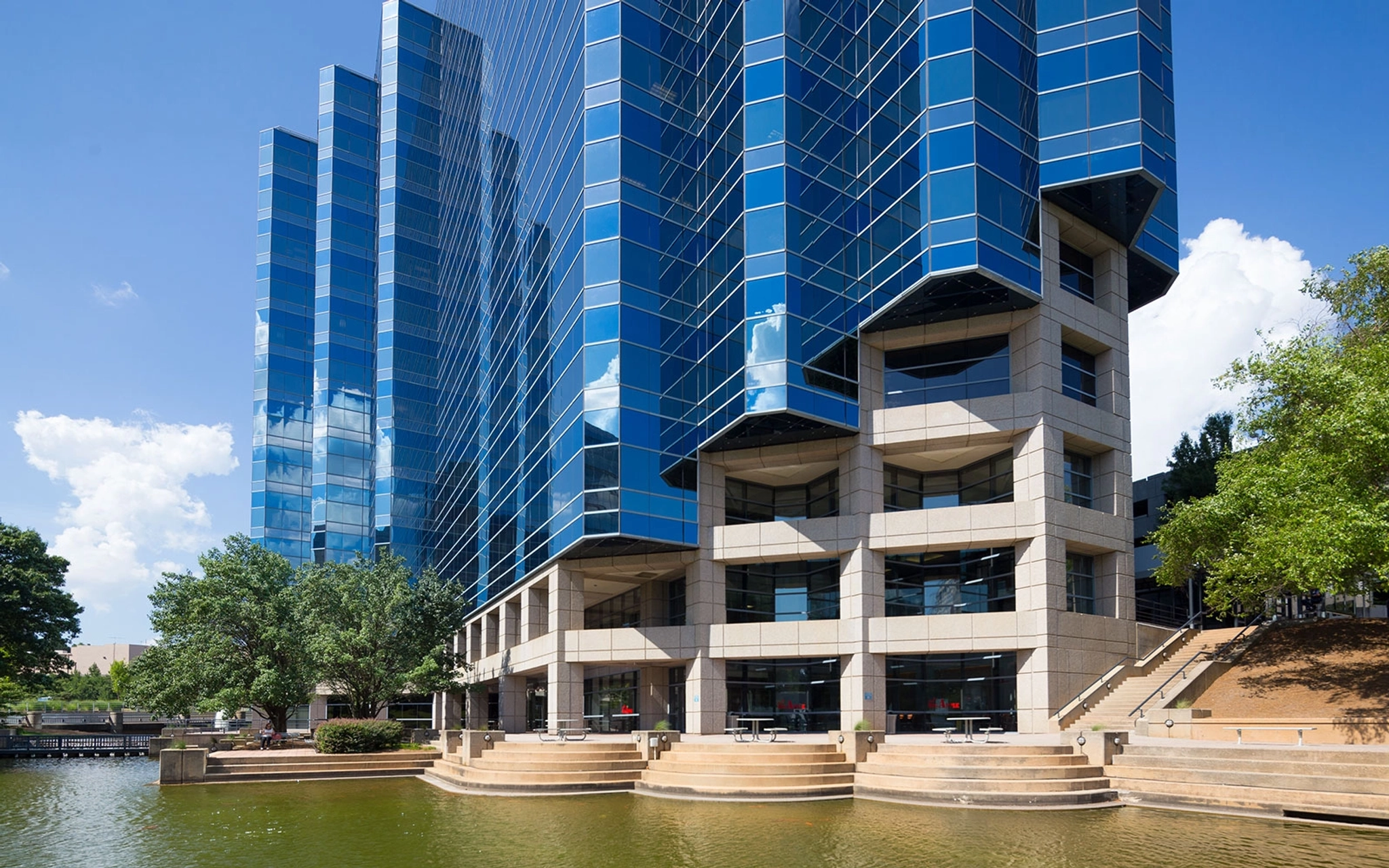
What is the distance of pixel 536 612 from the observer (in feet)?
168

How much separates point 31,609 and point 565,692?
39.3 metres

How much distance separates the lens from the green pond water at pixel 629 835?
19141mm

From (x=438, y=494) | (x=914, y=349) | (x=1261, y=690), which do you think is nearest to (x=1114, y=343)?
(x=914, y=349)

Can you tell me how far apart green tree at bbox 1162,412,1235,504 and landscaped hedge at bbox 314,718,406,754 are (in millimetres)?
43811

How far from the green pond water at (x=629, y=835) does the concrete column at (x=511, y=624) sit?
26.0 metres

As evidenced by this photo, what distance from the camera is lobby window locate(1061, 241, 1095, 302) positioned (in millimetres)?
46125

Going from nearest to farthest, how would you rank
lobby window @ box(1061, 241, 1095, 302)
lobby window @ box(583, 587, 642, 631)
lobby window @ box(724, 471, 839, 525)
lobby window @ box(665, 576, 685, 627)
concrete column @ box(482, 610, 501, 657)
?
1. lobby window @ box(1061, 241, 1095, 302)
2. lobby window @ box(724, 471, 839, 525)
3. lobby window @ box(665, 576, 685, 627)
4. lobby window @ box(583, 587, 642, 631)
5. concrete column @ box(482, 610, 501, 657)

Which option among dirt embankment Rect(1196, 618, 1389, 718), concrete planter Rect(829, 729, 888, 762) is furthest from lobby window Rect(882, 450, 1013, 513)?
concrete planter Rect(829, 729, 888, 762)

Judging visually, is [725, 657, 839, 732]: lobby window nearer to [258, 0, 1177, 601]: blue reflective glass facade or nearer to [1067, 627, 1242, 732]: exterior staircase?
[258, 0, 1177, 601]: blue reflective glass facade

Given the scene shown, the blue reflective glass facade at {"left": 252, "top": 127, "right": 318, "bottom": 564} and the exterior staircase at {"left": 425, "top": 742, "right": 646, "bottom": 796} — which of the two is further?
the blue reflective glass facade at {"left": 252, "top": 127, "right": 318, "bottom": 564}

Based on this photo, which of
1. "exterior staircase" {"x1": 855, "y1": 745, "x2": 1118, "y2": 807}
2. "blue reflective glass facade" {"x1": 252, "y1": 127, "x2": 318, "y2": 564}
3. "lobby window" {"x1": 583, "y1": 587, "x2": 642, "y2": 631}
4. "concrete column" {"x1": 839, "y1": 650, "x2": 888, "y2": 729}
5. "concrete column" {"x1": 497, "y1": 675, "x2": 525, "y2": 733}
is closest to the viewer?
"exterior staircase" {"x1": 855, "y1": 745, "x2": 1118, "y2": 807}

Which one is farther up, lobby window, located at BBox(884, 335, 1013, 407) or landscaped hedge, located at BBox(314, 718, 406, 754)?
lobby window, located at BBox(884, 335, 1013, 407)

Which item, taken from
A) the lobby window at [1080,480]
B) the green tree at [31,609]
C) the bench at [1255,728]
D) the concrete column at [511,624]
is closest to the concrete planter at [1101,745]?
the bench at [1255,728]

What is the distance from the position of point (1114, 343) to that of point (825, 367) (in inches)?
565
